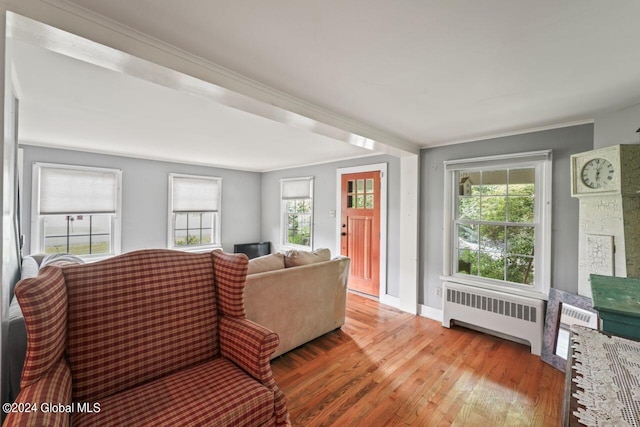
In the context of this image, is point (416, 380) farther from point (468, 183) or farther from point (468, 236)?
point (468, 183)

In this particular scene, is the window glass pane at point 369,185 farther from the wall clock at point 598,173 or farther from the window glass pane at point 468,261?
the wall clock at point 598,173

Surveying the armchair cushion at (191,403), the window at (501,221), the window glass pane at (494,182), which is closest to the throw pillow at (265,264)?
the armchair cushion at (191,403)

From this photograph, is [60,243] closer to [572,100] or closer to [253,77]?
[253,77]

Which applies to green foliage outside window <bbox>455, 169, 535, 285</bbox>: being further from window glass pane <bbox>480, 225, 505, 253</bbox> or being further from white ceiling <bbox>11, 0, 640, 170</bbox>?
white ceiling <bbox>11, 0, 640, 170</bbox>

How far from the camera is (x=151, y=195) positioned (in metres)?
4.62

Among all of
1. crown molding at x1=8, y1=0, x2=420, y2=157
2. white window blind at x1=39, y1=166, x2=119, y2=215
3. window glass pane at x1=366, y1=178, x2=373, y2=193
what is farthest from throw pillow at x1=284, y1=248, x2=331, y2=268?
white window blind at x1=39, y1=166, x2=119, y2=215

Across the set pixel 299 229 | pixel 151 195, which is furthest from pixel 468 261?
pixel 151 195

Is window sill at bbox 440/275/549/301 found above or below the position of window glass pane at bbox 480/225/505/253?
below

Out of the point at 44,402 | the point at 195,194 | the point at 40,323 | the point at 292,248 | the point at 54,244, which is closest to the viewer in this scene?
the point at 44,402

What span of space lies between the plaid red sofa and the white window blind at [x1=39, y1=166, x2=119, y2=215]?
3423 mm

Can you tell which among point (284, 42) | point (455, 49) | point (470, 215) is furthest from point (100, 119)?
point (470, 215)

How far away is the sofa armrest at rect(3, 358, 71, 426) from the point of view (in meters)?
0.85

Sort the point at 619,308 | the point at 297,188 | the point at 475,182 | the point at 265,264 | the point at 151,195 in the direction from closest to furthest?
the point at 619,308 → the point at 265,264 → the point at 475,182 → the point at 151,195 → the point at 297,188

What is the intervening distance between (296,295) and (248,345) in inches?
43.3
